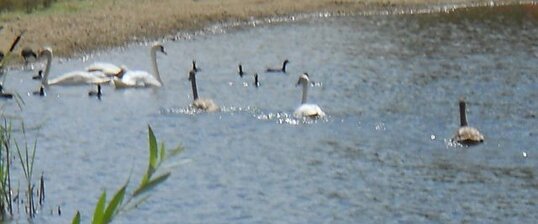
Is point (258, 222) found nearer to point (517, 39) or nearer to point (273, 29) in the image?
point (517, 39)

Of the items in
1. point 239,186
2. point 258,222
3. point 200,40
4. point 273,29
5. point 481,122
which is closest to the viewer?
point 258,222

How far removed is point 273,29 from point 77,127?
47.6 feet

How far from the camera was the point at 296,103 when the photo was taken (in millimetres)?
20266

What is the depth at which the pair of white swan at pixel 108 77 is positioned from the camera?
73.7 feet

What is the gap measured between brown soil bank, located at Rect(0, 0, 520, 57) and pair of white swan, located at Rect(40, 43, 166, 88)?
369 centimetres

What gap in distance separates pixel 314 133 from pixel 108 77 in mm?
7133

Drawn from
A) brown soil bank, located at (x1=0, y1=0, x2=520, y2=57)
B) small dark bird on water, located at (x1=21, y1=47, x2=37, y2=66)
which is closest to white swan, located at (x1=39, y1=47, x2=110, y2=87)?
small dark bird on water, located at (x1=21, y1=47, x2=37, y2=66)

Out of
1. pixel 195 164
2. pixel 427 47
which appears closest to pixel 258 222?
pixel 195 164

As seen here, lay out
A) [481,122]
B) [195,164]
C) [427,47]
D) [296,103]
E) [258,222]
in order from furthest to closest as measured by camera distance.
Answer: [427,47], [296,103], [481,122], [195,164], [258,222]

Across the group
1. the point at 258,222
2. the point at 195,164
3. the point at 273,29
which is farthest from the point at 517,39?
the point at 258,222

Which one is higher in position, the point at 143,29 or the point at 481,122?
the point at 143,29

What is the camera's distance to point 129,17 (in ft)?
107

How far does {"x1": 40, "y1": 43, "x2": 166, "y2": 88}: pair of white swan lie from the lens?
22.5 meters

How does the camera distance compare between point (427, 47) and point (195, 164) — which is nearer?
point (195, 164)
